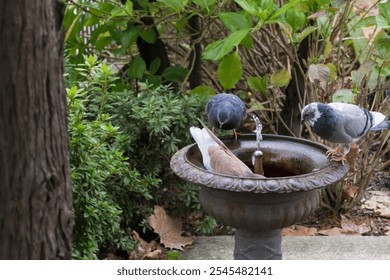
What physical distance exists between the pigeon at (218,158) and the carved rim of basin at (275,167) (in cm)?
6

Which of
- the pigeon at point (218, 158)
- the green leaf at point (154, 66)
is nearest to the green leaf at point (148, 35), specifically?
the green leaf at point (154, 66)

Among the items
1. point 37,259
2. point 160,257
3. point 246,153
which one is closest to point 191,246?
point 160,257

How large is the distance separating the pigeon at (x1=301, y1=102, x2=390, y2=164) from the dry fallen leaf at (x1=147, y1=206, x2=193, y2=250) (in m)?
1.11

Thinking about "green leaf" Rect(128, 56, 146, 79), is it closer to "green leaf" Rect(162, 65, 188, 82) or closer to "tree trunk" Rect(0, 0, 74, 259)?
"green leaf" Rect(162, 65, 188, 82)

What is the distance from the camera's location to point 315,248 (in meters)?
3.81

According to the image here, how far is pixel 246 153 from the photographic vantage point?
3.34 meters

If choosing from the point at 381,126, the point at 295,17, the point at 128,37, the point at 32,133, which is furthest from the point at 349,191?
the point at 32,133

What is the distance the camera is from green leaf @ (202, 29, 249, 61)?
339 centimetres

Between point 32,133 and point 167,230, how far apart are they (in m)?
2.07

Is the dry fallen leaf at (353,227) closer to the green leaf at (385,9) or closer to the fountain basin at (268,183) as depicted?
the fountain basin at (268,183)

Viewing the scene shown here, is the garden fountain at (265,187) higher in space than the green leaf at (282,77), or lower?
lower

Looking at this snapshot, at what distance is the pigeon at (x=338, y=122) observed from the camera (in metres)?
3.11

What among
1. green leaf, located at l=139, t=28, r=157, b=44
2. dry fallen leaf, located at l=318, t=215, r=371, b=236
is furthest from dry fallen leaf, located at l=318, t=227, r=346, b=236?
green leaf, located at l=139, t=28, r=157, b=44

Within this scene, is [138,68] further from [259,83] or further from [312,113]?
[312,113]
